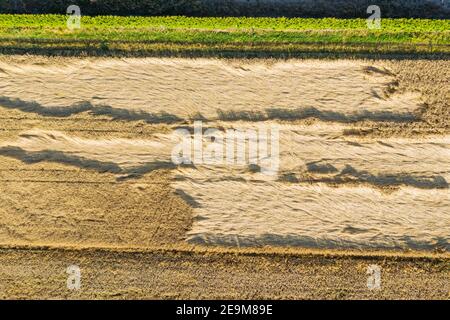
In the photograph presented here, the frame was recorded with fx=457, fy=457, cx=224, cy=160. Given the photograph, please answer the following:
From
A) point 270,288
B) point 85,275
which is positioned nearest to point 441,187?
point 270,288

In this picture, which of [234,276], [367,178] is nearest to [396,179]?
[367,178]

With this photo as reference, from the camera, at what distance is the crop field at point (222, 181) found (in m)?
10.0

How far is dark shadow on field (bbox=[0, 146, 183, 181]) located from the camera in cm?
1008

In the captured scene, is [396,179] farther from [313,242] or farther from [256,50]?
[256,50]

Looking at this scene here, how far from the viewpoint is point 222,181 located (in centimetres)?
1009

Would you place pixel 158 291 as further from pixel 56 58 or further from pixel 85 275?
pixel 56 58

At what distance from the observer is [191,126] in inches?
399

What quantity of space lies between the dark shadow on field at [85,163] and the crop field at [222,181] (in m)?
0.03

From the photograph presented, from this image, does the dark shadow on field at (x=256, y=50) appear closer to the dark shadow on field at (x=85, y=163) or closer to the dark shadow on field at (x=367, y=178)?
the dark shadow on field at (x=85, y=163)

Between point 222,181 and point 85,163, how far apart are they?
3.06 metres

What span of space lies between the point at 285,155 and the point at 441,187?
11.5 feet

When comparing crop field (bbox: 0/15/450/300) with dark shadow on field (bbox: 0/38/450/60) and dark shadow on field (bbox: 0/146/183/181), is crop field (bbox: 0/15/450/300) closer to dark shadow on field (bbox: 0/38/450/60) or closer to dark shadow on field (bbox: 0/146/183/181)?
dark shadow on field (bbox: 0/146/183/181)

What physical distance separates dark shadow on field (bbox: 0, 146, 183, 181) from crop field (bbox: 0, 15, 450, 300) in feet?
0.10
